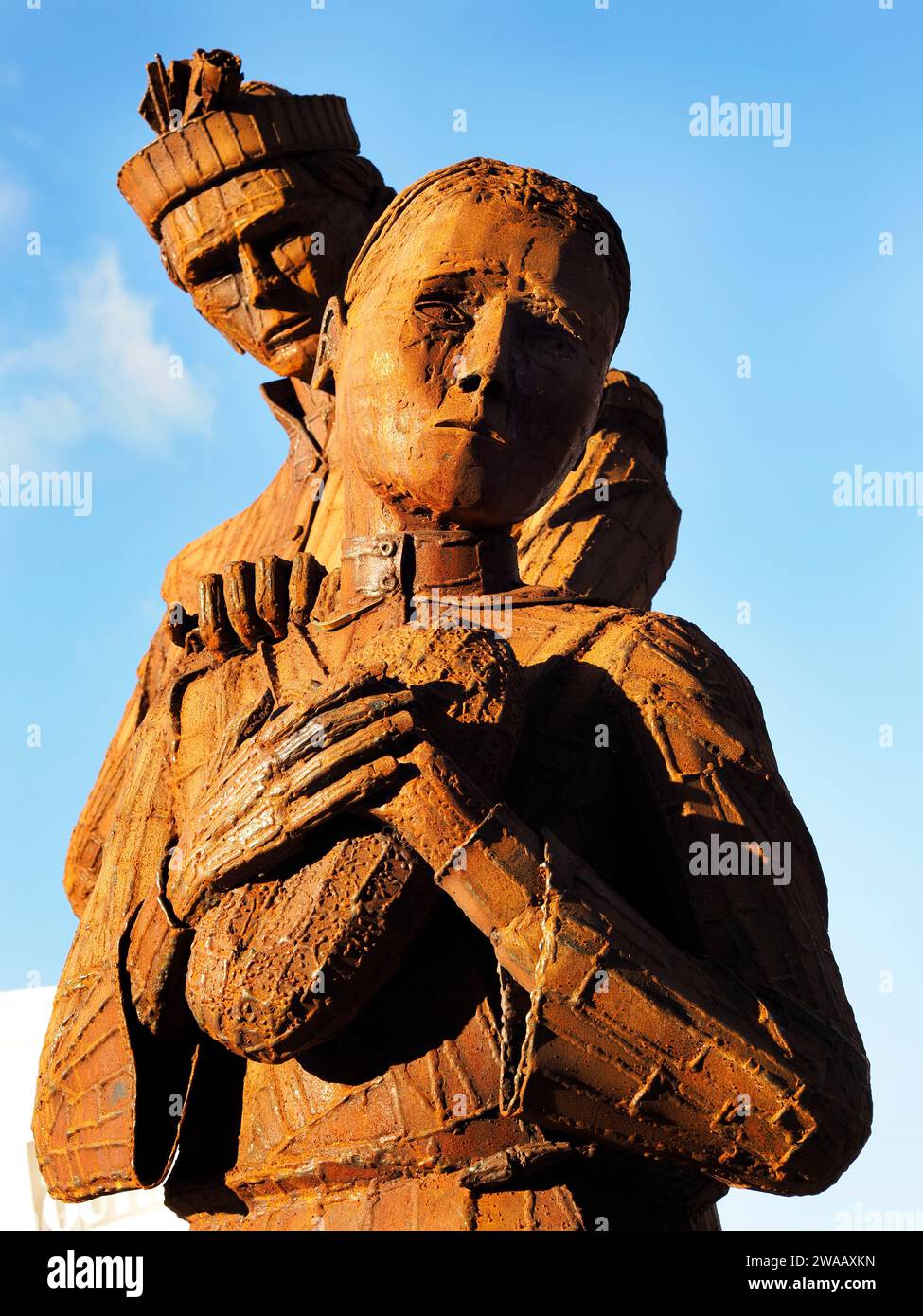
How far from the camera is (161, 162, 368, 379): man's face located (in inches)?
408

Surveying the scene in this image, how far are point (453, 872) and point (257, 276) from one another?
226 inches

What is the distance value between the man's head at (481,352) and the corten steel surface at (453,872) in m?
0.01

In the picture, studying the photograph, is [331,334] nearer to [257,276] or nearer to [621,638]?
[621,638]

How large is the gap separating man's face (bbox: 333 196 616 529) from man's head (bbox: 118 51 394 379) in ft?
12.8

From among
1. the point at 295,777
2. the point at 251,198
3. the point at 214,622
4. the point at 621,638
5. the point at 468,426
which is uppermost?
the point at 251,198

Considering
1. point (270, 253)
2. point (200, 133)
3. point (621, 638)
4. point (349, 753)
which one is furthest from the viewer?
point (270, 253)

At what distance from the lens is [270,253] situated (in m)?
10.5

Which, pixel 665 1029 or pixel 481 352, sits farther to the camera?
pixel 481 352

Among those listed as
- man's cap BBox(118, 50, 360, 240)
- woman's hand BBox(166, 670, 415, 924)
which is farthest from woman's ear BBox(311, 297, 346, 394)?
man's cap BBox(118, 50, 360, 240)

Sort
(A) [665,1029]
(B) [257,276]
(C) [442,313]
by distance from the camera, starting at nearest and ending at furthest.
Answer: (A) [665,1029], (C) [442,313], (B) [257,276]

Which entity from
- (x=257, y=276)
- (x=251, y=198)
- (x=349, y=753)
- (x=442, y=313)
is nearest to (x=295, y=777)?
(x=349, y=753)
